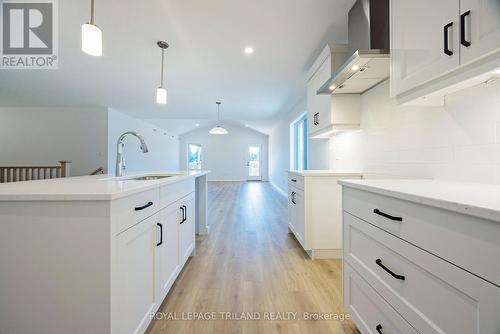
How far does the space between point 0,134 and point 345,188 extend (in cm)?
878

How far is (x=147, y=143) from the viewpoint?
8070mm

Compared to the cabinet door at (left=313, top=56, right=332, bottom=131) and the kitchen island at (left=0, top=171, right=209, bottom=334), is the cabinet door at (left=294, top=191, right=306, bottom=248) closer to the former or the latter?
the cabinet door at (left=313, top=56, right=332, bottom=131)

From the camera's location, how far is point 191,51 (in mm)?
2842

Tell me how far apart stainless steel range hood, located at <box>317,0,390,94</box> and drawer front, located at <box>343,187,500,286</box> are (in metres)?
1.01

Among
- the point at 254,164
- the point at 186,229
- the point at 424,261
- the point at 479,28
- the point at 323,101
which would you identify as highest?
the point at 323,101

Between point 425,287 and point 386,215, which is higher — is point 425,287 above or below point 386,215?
below

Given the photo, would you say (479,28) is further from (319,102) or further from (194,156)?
(194,156)

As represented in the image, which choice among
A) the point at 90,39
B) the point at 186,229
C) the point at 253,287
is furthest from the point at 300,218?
the point at 90,39

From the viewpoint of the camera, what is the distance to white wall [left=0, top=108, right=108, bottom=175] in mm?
5988

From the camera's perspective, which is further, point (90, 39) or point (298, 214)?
point (298, 214)

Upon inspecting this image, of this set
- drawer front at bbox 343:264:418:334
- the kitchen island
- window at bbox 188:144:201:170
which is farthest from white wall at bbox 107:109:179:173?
drawer front at bbox 343:264:418:334

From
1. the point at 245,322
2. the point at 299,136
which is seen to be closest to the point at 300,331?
the point at 245,322

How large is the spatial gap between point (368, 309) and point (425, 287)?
434mm

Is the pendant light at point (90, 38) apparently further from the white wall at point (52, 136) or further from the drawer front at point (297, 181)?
Answer: the white wall at point (52, 136)
